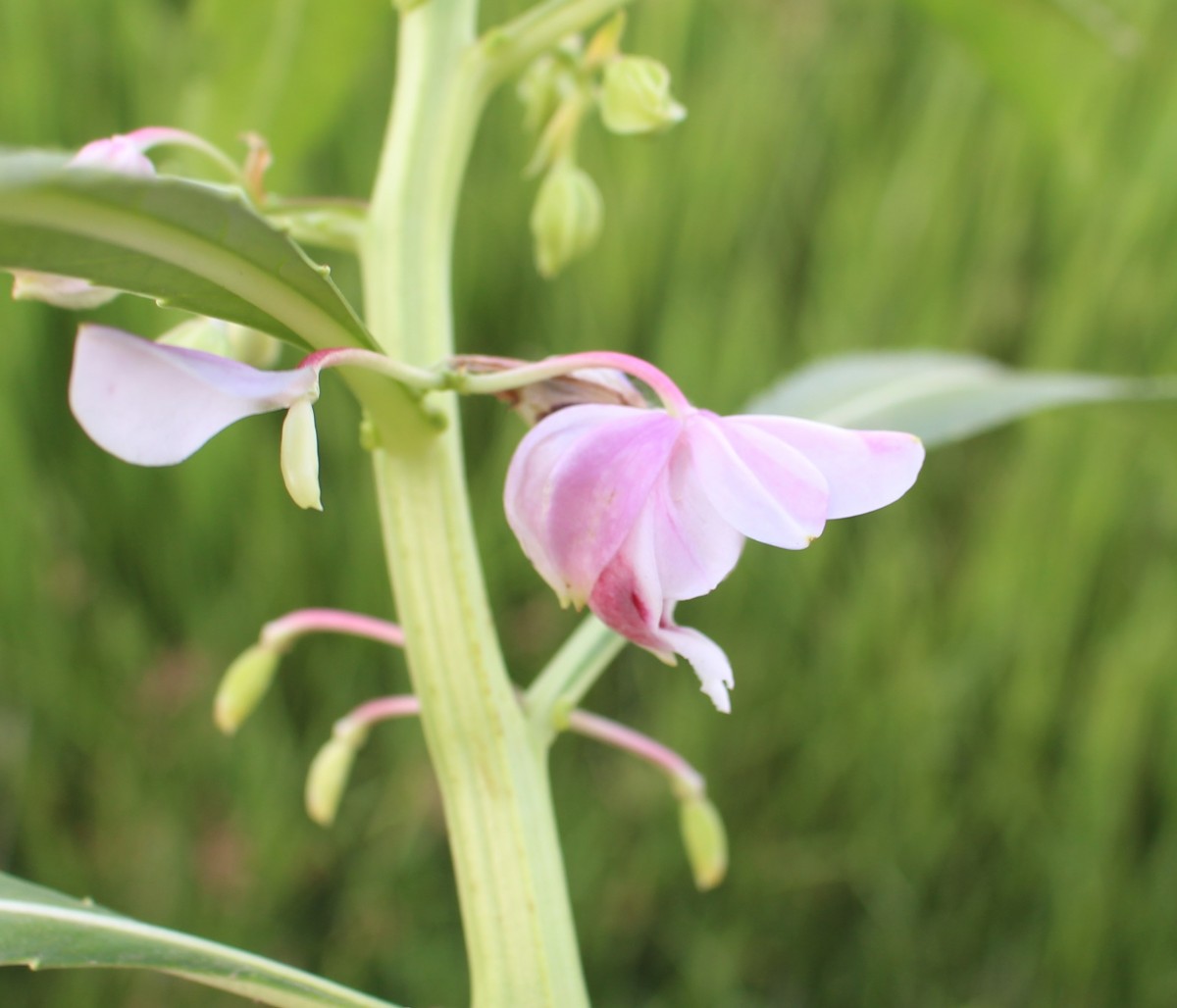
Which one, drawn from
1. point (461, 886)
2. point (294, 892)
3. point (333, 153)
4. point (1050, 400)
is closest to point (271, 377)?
point (461, 886)

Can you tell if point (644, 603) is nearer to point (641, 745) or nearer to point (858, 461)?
point (858, 461)

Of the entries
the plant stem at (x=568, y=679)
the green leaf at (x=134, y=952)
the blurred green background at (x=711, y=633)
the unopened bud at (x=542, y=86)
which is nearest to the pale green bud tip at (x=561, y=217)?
the unopened bud at (x=542, y=86)

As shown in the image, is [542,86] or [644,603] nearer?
[644,603]

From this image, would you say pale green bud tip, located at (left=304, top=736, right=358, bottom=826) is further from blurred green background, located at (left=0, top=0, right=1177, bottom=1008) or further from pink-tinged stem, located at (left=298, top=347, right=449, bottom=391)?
blurred green background, located at (left=0, top=0, right=1177, bottom=1008)

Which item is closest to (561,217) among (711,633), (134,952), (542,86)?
(542,86)

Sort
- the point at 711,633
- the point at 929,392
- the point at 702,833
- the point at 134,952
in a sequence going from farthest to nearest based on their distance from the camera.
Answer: the point at 711,633 → the point at 929,392 → the point at 702,833 → the point at 134,952

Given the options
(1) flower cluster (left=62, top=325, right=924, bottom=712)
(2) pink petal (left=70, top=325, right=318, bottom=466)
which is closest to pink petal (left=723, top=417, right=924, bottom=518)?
(1) flower cluster (left=62, top=325, right=924, bottom=712)

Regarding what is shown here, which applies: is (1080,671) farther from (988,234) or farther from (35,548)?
(35,548)

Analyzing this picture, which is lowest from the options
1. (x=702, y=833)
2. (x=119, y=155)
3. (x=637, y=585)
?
(x=702, y=833)
